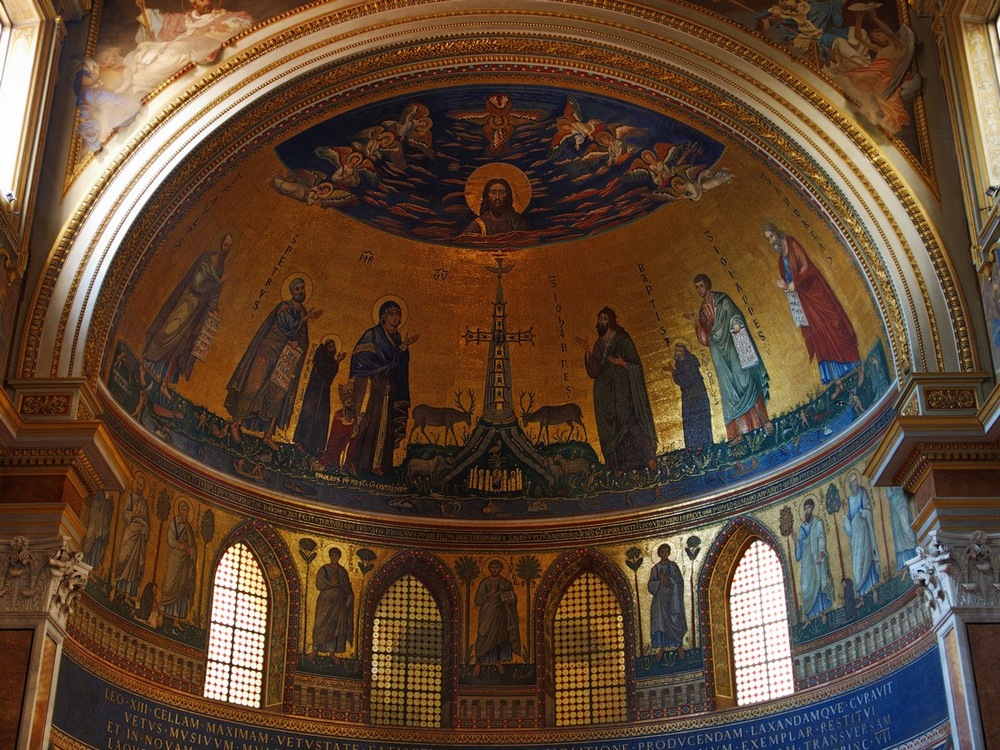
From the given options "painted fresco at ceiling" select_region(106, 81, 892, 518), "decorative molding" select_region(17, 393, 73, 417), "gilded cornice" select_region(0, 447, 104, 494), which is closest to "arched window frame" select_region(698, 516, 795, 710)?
"painted fresco at ceiling" select_region(106, 81, 892, 518)

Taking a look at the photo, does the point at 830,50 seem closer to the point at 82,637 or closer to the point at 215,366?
the point at 215,366

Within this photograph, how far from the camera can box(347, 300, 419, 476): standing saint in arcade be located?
91.8ft

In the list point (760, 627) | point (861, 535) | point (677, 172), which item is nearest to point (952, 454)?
point (861, 535)

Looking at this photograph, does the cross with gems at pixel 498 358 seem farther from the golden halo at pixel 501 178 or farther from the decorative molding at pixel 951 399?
the decorative molding at pixel 951 399

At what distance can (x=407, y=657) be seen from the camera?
1053 inches

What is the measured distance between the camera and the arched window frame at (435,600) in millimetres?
26375

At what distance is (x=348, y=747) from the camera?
25.4 m

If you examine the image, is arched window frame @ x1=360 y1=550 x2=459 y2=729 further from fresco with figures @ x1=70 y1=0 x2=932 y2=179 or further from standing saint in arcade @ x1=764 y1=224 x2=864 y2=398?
standing saint in arcade @ x1=764 y1=224 x2=864 y2=398

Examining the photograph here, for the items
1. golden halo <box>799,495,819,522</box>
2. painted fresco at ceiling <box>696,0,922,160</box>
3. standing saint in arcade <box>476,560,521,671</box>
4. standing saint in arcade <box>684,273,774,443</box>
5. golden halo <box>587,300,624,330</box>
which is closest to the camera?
painted fresco at ceiling <box>696,0,922,160</box>

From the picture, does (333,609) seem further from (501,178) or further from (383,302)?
(501,178)

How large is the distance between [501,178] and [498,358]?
3.74m

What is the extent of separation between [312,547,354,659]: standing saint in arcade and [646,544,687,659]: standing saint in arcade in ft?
18.2

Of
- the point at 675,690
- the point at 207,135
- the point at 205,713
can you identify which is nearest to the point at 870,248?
the point at 675,690

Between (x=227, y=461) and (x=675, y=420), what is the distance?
8.48m
